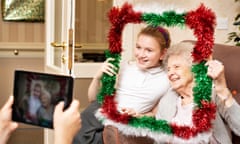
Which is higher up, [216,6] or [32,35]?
[216,6]

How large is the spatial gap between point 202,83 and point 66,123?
674 mm

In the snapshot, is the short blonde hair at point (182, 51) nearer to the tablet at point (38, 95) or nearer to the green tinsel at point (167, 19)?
the green tinsel at point (167, 19)

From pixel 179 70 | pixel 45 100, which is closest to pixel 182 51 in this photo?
pixel 179 70

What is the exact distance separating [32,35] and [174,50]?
11.0 feet

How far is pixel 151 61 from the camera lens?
158 cm

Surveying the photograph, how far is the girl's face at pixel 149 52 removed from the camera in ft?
5.16

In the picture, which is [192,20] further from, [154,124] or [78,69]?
[78,69]

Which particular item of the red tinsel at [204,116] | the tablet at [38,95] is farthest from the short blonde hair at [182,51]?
the tablet at [38,95]

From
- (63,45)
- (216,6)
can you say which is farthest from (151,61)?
(216,6)

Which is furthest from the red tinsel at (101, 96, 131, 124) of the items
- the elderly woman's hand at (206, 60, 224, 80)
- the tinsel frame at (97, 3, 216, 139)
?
the elderly woman's hand at (206, 60, 224, 80)

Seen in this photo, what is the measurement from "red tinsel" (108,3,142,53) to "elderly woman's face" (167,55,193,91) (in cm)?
22

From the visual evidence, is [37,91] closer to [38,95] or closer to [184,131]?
[38,95]

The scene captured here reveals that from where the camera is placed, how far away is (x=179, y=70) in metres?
1.56

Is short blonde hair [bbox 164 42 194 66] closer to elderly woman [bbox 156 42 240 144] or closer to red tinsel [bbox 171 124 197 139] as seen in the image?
elderly woman [bbox 156 42 240 144]
